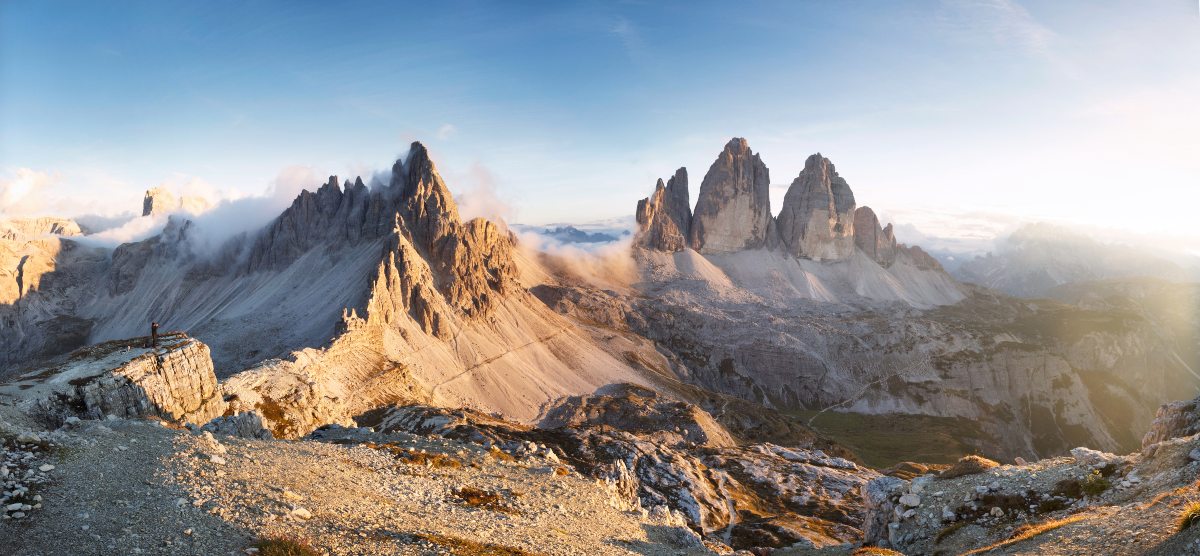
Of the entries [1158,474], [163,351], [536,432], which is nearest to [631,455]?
[536,432]

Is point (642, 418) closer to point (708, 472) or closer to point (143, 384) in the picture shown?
point (708, 472)

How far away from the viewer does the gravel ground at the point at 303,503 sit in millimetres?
23719

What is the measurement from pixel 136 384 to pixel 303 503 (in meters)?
34.0

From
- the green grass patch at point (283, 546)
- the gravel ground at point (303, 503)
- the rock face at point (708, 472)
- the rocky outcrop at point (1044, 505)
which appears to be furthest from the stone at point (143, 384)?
the rocky outcrop at point (1044, 505)

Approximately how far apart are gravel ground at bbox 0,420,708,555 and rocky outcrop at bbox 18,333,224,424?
1551cm

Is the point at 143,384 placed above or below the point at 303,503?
above

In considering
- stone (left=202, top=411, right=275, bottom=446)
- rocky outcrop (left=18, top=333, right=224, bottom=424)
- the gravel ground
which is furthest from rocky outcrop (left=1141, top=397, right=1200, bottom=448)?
rocky outcrop (left=18, top=333, right=224, bottom=424)

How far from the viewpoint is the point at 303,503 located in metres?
28.8

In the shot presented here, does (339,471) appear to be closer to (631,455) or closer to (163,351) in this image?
(163,351)

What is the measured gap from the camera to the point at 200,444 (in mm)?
33250

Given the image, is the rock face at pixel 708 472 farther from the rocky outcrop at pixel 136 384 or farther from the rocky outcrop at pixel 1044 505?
the rocky outcrop at pixel 1044 505

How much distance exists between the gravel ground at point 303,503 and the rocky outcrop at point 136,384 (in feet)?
50.9

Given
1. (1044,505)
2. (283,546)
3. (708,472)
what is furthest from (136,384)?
(708,472)

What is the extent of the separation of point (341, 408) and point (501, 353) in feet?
332
